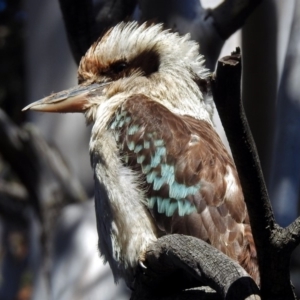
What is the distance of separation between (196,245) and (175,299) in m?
0.40

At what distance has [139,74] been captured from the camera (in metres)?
2.75

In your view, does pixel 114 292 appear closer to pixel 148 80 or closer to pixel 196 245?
pixel 148 80

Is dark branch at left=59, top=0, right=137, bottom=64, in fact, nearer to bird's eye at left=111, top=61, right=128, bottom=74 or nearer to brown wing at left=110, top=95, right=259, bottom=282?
bird's eye at left=111, top=61, right=128, bottom=74

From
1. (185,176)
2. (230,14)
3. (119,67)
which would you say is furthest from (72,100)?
(230,14)

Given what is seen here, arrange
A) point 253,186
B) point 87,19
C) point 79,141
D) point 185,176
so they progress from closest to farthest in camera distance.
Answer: point 253,186
point 185,176
point 87,19
point 79,141

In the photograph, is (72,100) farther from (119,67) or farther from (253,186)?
(253,186)

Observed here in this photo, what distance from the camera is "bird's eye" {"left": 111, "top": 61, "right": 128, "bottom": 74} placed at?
277 centimetres

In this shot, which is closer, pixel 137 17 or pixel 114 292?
pixel 137 17

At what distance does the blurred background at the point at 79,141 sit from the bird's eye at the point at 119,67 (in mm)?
563

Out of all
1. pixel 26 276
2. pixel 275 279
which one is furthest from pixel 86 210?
pixel 275 279

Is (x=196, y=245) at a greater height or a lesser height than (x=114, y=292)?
lesser

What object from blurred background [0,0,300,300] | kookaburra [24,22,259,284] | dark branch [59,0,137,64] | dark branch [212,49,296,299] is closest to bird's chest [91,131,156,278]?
kookaburra [24,22,259,284]

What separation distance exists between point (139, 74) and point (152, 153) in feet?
1.49

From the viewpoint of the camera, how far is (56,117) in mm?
4883
